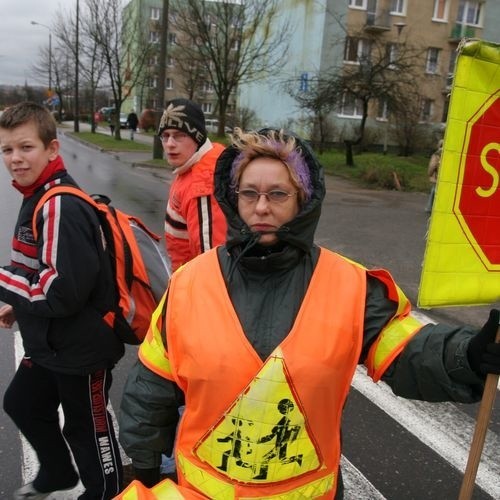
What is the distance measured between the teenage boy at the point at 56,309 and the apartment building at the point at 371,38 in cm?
2919

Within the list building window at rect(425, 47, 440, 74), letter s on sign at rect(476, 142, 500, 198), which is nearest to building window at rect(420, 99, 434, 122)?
building window at rect(425, 47, 440, 74)

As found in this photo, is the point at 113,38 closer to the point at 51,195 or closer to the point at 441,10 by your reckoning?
the point at 441,10

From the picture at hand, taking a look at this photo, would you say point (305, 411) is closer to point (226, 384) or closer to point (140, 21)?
Answer: point (226, 384)

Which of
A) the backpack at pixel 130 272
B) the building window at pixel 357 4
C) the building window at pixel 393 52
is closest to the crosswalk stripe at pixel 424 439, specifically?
the backpack at pixel 130 272

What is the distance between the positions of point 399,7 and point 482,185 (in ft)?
127

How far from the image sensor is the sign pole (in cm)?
165

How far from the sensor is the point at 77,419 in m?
2.59

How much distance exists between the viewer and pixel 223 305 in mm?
1714

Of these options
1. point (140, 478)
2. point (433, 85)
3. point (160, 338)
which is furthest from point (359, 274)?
point (433, 85)

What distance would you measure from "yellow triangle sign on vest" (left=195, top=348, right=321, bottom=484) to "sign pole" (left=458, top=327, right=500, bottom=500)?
1.71ft

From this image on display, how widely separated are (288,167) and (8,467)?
258 cm

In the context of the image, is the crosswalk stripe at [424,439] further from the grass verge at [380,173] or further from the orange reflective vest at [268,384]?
the grass verge at [380,173]

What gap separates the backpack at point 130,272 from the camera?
247 cm

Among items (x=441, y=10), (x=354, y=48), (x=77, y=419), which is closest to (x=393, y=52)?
(x=354, y=48)
